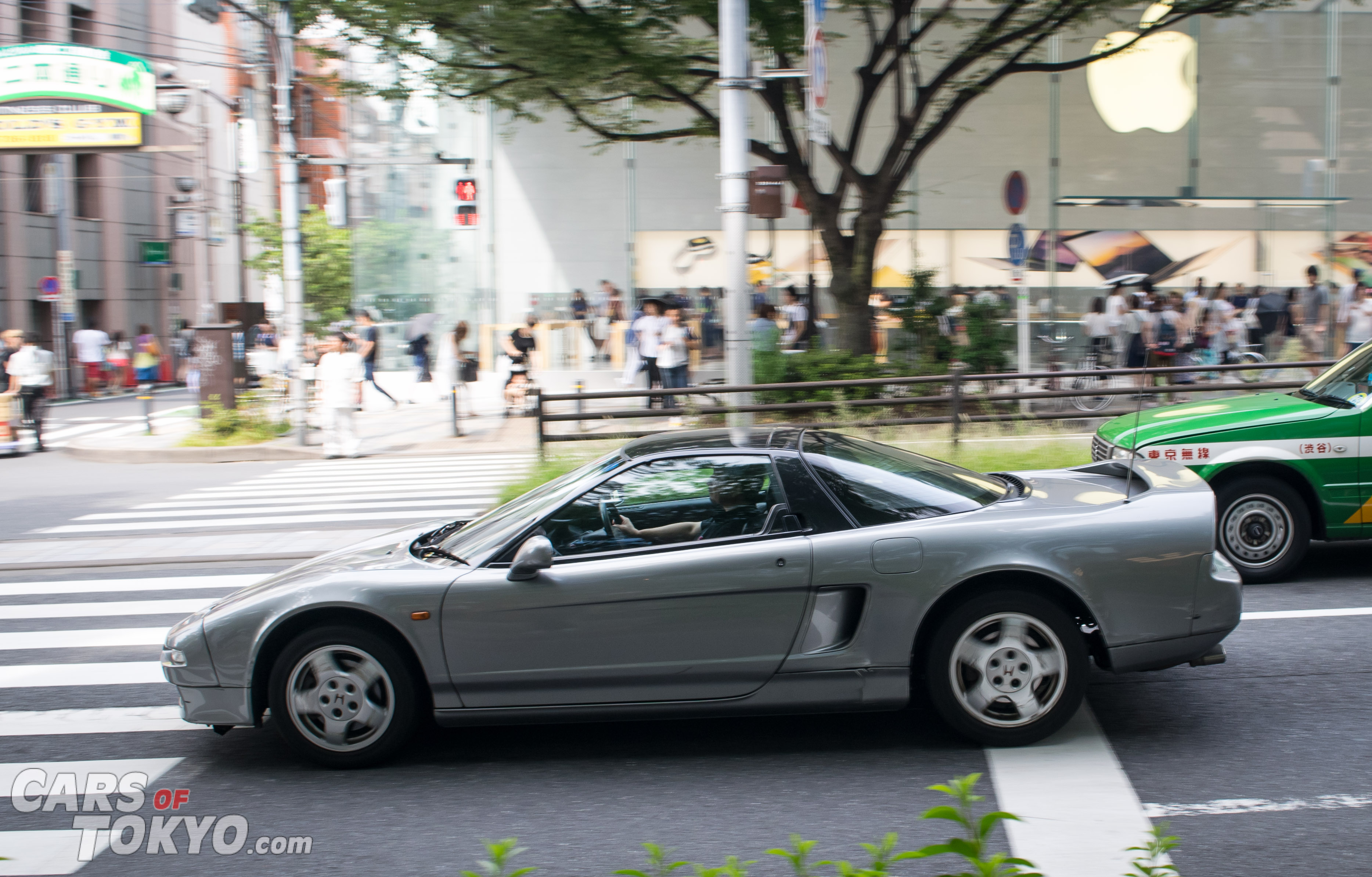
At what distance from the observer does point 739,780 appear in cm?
446

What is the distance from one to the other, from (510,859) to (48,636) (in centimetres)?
498

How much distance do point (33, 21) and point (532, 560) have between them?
3494cm

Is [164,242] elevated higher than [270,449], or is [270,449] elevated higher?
[164,242]

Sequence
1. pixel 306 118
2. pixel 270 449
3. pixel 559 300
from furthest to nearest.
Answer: pixel 306 118 < pixel 559 300 < pixel 270 449

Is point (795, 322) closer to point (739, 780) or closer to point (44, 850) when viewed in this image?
point (739, 780)

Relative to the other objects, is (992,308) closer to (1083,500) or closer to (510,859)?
(1083,500)

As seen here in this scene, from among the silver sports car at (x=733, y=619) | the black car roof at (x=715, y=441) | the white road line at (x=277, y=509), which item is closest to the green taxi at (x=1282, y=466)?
the silver sports car at (x=733, y=619)

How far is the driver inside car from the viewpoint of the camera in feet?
15.4

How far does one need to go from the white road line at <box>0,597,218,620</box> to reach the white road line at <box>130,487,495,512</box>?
14.3 feet

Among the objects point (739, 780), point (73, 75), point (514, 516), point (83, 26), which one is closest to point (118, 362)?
point (83, 26)

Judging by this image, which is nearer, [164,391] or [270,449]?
[270,449]

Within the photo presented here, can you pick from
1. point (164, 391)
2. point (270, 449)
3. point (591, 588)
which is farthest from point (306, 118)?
point (591, 588)

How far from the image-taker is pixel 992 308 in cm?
1742

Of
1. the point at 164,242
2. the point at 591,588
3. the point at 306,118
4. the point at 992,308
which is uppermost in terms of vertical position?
the point at 306,118
